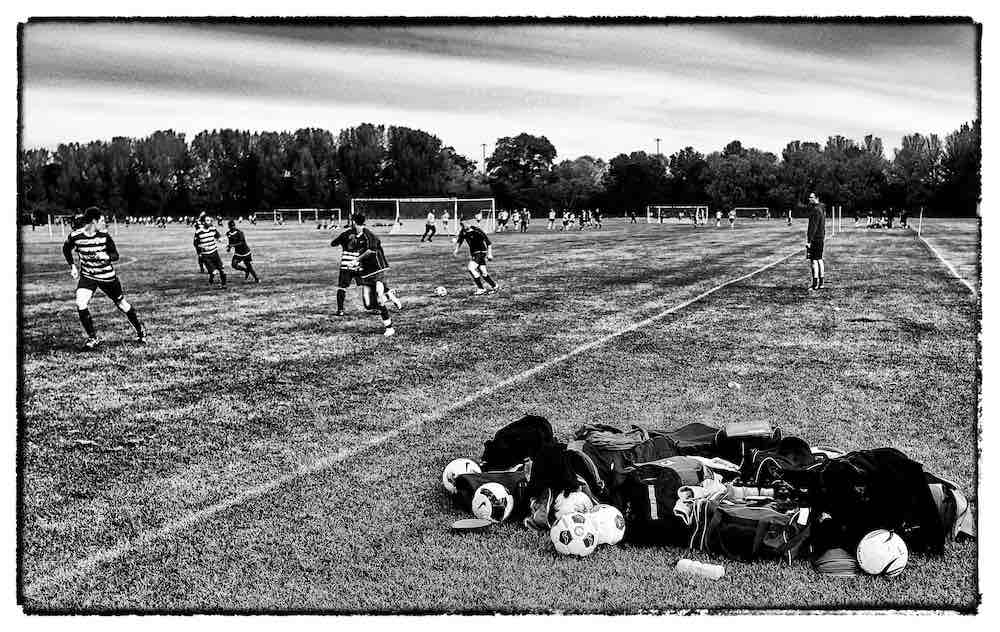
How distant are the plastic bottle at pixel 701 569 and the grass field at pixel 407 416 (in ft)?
0.18

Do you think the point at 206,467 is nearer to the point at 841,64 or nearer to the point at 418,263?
the point at 841,64

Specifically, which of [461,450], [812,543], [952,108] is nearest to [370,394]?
[461,450]

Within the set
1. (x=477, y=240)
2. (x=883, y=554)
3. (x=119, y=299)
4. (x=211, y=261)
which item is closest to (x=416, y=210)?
(x=211, y=261)

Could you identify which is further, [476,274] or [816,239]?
[476,274]

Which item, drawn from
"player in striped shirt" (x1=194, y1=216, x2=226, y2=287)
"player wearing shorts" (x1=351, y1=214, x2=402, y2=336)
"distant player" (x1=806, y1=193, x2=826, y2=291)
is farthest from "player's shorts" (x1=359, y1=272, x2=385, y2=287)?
"distant player" (x1=806, y1=193, x2=826, y2=291)

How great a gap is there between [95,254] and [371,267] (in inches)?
135

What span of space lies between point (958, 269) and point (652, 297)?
6494 mm

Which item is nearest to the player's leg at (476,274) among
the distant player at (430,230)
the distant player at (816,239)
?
the distant player at (816,239)

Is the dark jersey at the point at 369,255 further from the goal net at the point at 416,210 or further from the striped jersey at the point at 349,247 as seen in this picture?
the goal net at the point at 416,210

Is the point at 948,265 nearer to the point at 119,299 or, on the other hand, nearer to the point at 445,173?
the point at 445,173

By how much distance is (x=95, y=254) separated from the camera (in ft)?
34.8

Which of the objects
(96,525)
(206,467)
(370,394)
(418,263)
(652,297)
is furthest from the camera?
(418,263)

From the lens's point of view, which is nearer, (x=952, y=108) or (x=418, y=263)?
(x=952, y=108)

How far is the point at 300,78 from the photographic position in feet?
22.2
